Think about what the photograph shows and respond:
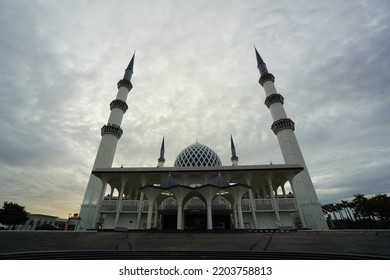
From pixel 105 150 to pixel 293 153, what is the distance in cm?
3286

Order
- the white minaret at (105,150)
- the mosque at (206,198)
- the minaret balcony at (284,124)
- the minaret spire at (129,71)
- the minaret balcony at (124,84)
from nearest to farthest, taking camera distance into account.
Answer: the mosque at (206,198)
the white minaret at (105,150)
the minaret balcony at (284,124)
the minaret balcony at (124,84)
the minaret spire at (129,71)

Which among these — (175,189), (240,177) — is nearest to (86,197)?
(175,189)

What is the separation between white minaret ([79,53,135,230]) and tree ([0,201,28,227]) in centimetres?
2863

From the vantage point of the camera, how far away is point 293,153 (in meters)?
32.2

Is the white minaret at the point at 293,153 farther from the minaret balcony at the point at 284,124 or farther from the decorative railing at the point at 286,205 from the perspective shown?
the decorative railing at the point at 286,205

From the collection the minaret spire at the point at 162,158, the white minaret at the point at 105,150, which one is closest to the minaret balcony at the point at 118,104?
the white minaret at the point at 105,150

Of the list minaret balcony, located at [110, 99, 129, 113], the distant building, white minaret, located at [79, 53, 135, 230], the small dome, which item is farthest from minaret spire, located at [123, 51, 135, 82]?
the distant building

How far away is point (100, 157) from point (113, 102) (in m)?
11.9

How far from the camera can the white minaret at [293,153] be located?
27772mm

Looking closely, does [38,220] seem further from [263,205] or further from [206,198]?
[263,205]

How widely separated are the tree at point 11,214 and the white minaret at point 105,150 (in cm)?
2863
